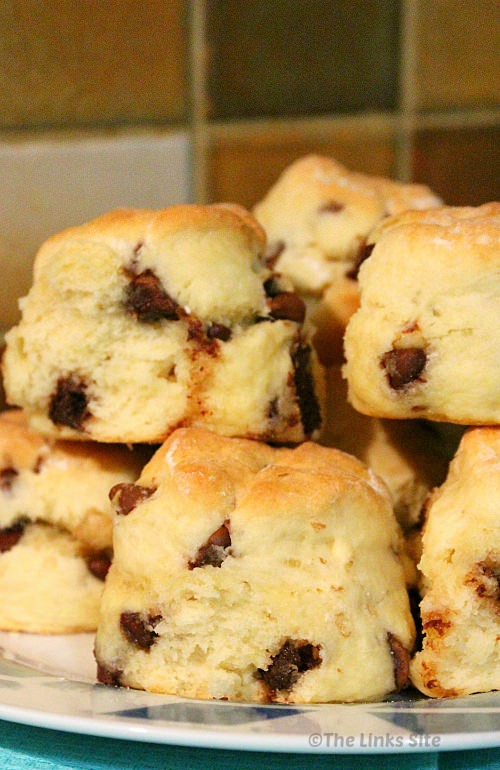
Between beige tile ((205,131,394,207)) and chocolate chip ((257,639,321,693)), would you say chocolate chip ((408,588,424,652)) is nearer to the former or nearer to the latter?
chocolate chip ((257,639,321,693))

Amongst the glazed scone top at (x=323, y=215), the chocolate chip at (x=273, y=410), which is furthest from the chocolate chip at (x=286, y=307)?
the glazed scone top at (x=323, y=215)

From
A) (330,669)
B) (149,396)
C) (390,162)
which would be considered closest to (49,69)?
(390,162)

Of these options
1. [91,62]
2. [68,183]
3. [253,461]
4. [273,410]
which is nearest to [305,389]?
[273,410]

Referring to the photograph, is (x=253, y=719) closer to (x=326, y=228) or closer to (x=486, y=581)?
(x=486, y=581)

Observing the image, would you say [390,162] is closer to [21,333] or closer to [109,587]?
[21,333]

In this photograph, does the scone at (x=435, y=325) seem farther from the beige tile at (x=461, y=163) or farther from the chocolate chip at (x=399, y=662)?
the beige tile at (x=461, y=163)

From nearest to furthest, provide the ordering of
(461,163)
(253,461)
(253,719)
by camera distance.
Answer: (253,719) → (253,461) → (461,163)
